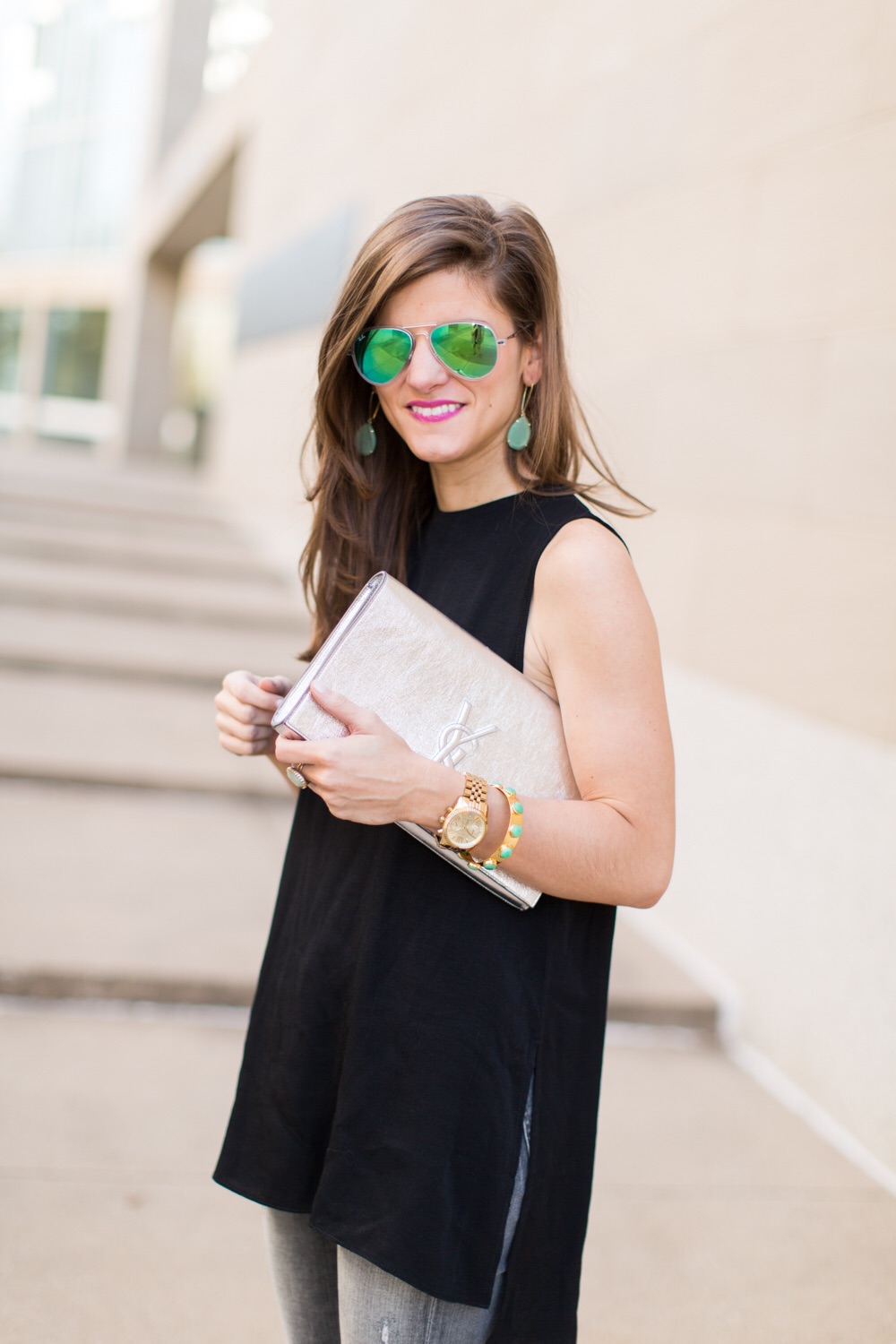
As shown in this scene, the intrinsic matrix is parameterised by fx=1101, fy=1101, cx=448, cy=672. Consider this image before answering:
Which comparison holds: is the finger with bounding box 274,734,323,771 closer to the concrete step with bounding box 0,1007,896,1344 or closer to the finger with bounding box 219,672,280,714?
the finger with bounding box 219,672,280,714

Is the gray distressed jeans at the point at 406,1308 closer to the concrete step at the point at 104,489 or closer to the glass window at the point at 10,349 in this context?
the concrete step at the point at 104,489

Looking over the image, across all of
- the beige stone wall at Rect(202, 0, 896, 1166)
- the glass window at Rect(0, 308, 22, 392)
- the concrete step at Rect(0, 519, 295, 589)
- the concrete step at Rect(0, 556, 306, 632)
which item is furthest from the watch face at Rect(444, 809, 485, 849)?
the glass window at Rect(0, 308, 22, 392)

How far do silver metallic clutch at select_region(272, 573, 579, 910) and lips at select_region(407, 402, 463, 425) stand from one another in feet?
0.73

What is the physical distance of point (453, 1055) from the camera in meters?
1.12

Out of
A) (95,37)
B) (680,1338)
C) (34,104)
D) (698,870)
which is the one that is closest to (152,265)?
(95,37)

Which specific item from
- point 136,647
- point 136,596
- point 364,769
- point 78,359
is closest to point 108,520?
point 136,596

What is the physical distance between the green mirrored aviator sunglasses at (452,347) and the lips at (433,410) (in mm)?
35

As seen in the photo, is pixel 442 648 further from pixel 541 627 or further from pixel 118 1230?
pixel 118 1230

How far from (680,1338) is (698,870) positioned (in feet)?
4.86

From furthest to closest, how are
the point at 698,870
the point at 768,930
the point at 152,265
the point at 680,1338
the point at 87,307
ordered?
the point at 87,307 → the point at 152,265 → the point at 698,870 → the point at 768,930 → the point at 680,1338

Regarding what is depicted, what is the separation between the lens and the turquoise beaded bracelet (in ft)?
3.45

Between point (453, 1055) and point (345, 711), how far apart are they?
382mm

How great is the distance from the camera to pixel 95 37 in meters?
25.2

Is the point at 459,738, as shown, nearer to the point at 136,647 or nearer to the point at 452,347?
the point at 452,347
